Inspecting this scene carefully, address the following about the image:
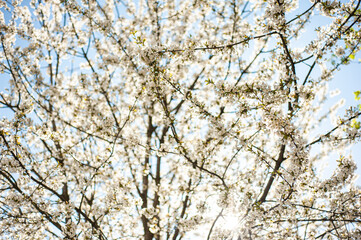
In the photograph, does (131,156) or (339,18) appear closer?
(339,18)

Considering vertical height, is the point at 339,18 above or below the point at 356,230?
above

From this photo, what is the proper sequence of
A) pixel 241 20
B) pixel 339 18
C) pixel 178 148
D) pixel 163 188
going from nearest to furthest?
pixel 339 18 < pixel 178 148 < pixel 163 188 < pixel 241 20

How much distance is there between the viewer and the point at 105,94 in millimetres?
6102

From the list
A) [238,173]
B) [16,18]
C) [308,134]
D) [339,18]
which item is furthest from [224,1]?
[16,18]

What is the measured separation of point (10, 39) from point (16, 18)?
2.77 ft

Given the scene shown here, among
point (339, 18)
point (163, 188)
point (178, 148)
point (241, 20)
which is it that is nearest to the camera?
point (339, 18)

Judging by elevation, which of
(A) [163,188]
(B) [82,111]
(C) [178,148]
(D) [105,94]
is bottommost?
(C) [178,148]

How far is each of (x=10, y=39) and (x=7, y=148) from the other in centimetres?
393

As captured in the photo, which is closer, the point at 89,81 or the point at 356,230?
the point at 356,230

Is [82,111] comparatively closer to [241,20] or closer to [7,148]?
[7,148]

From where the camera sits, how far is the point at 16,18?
6.44 m

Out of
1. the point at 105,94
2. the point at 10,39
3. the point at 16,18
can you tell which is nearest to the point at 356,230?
the point at 105,94

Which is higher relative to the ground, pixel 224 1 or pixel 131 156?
pixel 224 1

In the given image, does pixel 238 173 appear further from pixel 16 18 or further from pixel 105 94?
pixel 16 18
